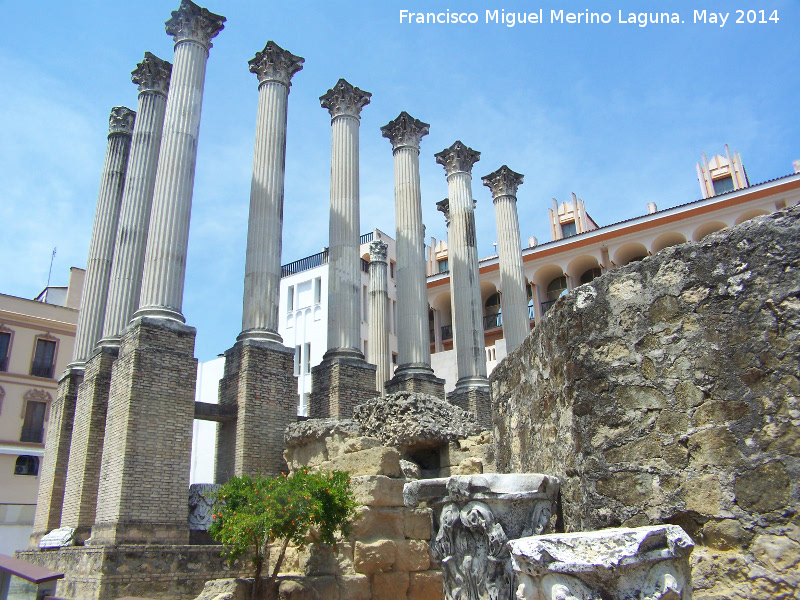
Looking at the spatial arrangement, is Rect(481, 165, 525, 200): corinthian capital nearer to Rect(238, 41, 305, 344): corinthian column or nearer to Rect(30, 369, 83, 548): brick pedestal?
Rect(238, 41, 305, 344): corinthian column

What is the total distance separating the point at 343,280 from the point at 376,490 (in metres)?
9.69

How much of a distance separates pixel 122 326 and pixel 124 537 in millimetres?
6437

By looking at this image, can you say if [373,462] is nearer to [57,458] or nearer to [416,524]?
[416,524]

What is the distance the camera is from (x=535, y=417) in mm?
4984

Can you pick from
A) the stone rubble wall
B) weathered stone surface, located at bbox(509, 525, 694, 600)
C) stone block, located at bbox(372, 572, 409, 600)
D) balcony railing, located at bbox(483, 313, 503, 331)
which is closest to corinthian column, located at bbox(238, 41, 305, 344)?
stone block, located at bbox(372, 572, 409, 600)

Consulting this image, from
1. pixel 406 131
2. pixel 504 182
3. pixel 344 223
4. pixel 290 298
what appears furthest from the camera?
pixel 290 298

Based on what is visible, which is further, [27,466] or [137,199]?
[27,466]

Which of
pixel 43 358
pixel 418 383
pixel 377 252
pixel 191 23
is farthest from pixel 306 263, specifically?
pixel 191 23

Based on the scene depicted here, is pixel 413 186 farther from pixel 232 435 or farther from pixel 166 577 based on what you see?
pixel 166 577

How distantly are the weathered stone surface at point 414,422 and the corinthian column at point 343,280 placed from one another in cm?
275

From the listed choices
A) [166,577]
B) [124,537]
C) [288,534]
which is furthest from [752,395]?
[124,537]

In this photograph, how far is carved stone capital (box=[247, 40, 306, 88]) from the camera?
20.7m

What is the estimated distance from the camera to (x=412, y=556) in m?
11.4

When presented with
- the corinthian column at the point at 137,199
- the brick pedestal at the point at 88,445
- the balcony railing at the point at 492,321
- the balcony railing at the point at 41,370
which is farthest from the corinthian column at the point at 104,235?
the balcony railing at the point at 492,321
